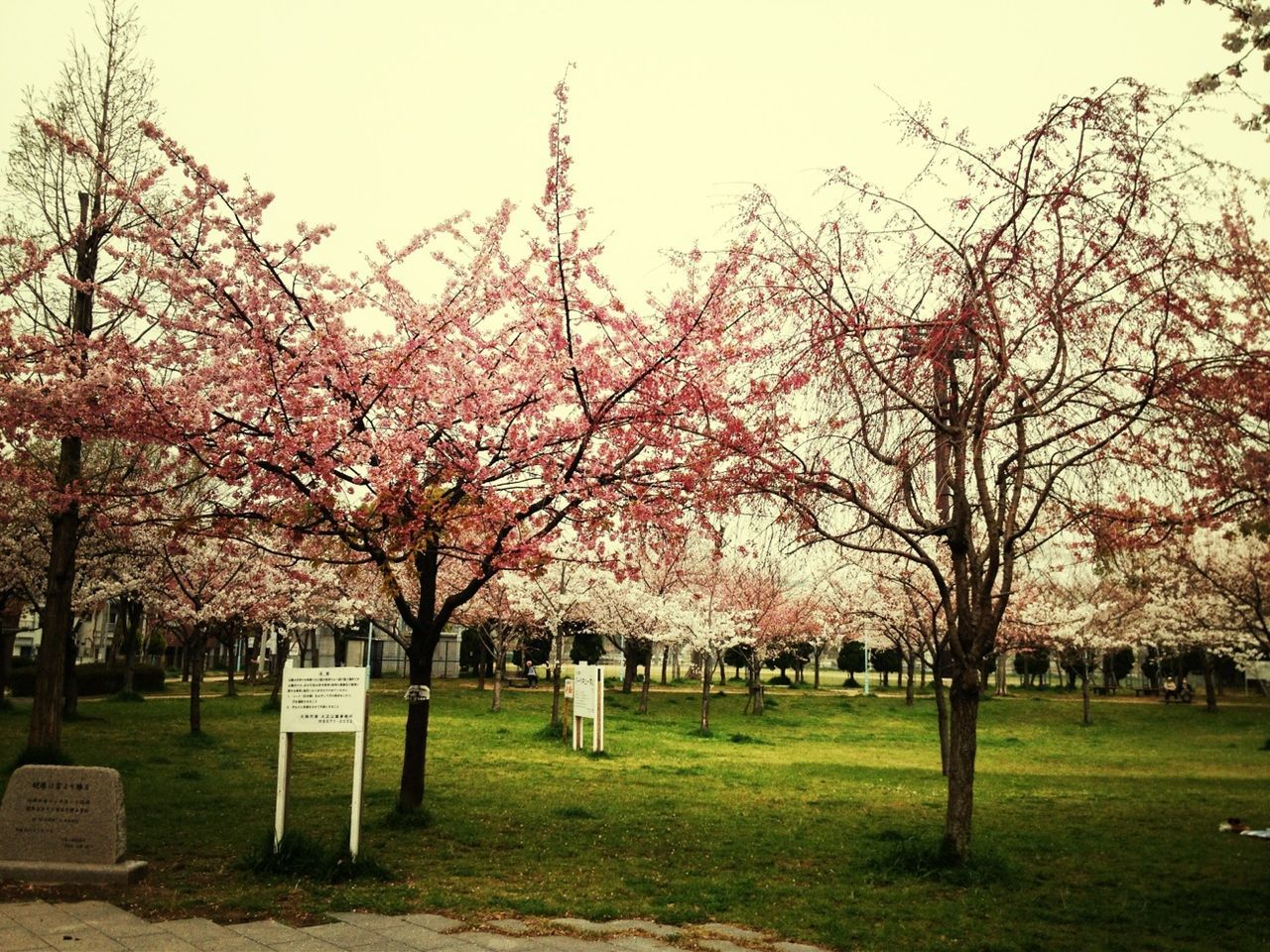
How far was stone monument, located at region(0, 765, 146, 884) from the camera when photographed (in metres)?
6.73

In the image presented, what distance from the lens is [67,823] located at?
6.79 metres

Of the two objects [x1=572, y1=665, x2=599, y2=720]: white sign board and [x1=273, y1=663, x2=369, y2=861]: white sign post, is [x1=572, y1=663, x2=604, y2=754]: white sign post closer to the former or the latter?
[x1=572, y1=665, x2=599, y2=720]: white sign board

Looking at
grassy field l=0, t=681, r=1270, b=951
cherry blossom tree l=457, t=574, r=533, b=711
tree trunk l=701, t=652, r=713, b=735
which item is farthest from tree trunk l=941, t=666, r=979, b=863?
cherry blossom tree l=457, t=574, r=533, b=711

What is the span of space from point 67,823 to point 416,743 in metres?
3.67

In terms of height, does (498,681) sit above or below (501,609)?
below

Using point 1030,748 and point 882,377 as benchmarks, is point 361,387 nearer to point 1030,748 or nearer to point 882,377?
point 882,377

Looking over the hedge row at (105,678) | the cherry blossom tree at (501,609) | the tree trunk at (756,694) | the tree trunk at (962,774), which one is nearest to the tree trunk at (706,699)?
the tree trunk at (756,694)

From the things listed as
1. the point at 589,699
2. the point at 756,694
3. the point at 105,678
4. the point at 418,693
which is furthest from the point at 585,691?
the point at 105,678

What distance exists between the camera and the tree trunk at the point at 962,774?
8.31 meters

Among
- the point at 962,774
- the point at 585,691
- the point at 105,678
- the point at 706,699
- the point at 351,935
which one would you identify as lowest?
the point at 105,678

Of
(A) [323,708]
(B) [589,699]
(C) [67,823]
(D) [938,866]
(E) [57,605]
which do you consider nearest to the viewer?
(C) [67,823]

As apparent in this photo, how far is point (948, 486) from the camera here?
356 inches

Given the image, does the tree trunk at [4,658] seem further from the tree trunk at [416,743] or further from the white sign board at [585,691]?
the tree trunk at [416,743]

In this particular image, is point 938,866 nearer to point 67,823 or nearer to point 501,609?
point 67,823
